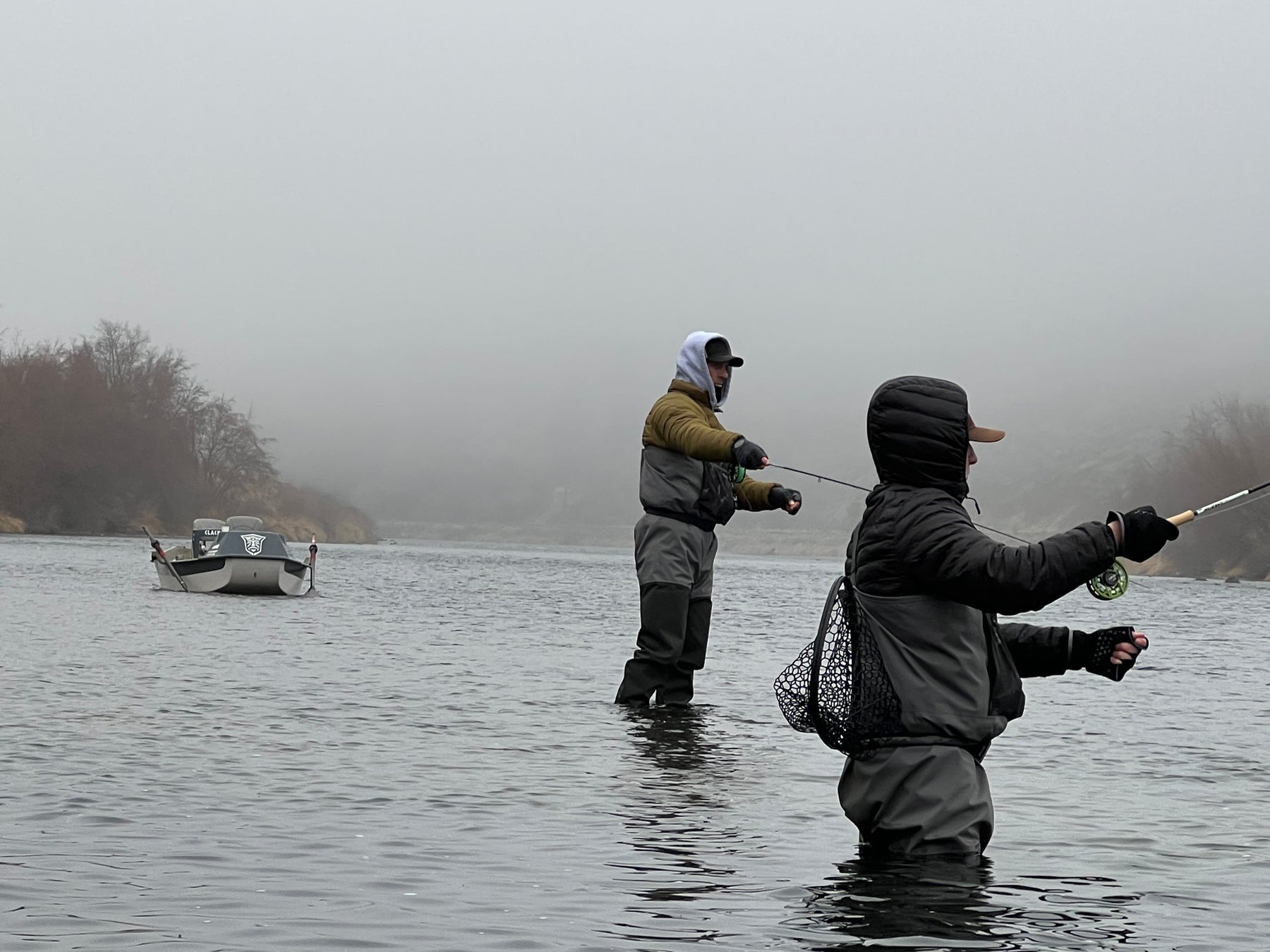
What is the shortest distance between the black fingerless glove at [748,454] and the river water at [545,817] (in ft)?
4.98

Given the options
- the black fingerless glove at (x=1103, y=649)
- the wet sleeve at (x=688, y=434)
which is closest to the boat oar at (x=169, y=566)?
the wet sleeve at (x=688, y=434)

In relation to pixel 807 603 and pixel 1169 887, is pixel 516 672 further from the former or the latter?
pixel 807 603

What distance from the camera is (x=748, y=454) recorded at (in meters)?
8.34

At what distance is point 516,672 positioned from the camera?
1397 centimetres

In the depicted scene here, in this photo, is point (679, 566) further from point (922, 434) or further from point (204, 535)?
point (204, 535)

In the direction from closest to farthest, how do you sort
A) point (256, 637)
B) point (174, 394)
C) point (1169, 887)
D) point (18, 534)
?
point (1169, 887) < point (256, 637) < point (18, 534) < point (174, 394)

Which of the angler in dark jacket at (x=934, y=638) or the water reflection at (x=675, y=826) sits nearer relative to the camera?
the angler in dark jacket at (x=934, y=638)

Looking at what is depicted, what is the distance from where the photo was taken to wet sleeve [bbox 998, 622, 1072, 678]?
4.82 meters

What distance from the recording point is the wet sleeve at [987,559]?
4379mm

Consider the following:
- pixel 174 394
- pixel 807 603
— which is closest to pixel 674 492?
pixel 807 603

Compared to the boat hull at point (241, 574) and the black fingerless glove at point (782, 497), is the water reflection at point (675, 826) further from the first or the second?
the boat hull at point (241, 574)

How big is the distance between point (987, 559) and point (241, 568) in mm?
29188

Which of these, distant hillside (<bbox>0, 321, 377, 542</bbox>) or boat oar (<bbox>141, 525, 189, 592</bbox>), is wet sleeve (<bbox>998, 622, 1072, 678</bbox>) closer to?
boat oar (<bbox>141, 525, 189, 592</bbox>)

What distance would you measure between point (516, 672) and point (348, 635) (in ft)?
18.8
